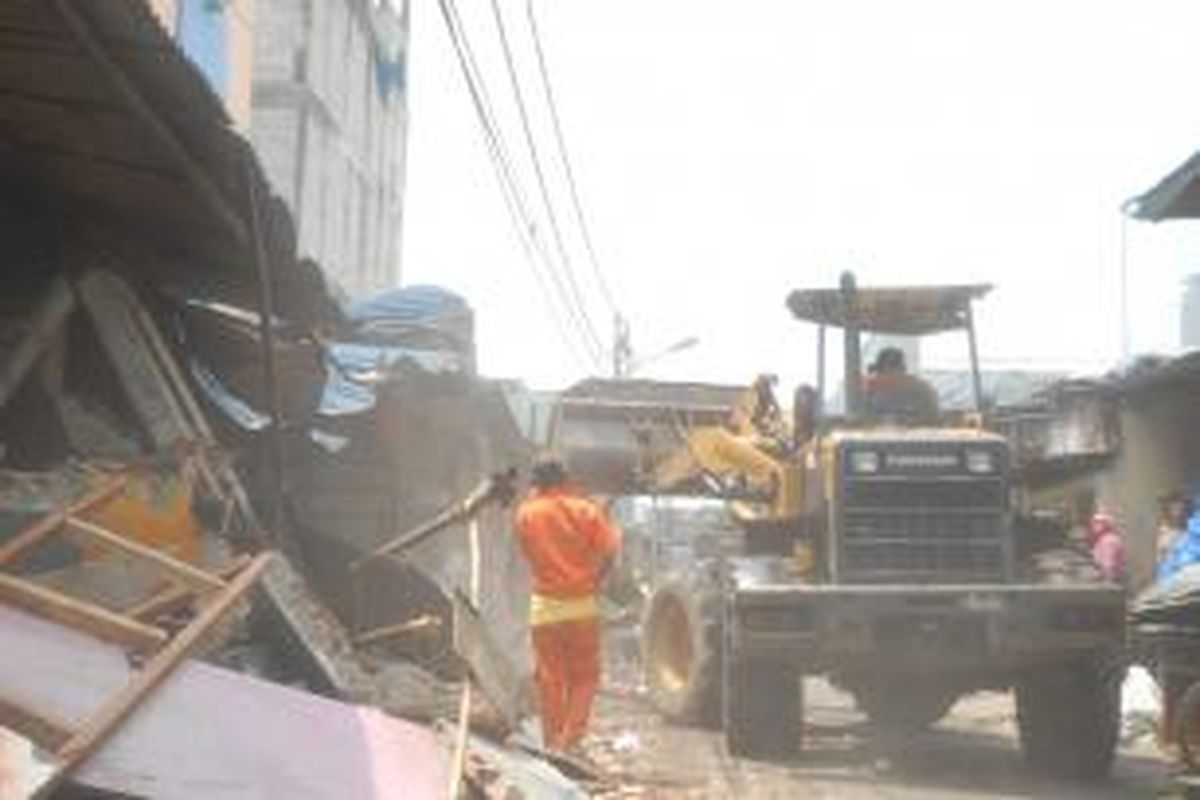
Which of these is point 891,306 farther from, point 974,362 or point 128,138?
point 128,138

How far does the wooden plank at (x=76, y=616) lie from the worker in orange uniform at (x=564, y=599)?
186 inches

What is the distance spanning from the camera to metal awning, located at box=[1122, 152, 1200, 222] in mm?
16172

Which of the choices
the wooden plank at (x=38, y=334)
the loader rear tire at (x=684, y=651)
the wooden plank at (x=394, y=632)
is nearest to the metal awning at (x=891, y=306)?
the loader rear tire at (x=684, y=651)

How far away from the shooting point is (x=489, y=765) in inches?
348

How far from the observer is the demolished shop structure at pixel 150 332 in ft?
28.9

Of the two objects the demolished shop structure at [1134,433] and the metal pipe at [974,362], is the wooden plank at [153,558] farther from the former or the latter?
the demolished shop structure at [1134,433]

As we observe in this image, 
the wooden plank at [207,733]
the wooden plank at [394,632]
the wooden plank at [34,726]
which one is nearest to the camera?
the wooden plank at [34,726]

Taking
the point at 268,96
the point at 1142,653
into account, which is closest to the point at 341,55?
the point at 268,96

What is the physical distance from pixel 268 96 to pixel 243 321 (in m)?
22.0

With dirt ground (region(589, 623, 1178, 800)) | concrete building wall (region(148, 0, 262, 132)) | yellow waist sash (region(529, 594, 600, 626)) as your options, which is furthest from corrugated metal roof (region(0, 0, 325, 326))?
concrete building wall (region(148, 0, 262, 132))

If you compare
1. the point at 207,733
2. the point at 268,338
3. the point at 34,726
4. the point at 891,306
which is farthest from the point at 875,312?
the point at 34,726

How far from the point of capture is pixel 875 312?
14758 mm

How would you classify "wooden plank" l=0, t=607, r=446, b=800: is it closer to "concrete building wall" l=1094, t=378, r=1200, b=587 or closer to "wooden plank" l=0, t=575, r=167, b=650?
"wooden plank" l=0, t=575, r=167, b=650

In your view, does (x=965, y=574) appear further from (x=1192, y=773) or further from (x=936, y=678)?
(x=1192, y=773)
